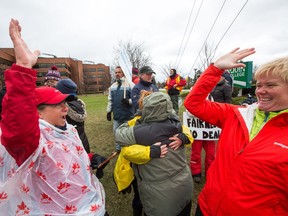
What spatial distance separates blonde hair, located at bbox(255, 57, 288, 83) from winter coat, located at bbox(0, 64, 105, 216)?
61.6 inches

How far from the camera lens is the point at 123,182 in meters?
2.32

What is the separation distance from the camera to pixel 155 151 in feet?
6.26

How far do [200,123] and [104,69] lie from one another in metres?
87.3

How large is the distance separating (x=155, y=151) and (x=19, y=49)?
1.38 m

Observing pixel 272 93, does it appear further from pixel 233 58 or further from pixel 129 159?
pixel 129 159

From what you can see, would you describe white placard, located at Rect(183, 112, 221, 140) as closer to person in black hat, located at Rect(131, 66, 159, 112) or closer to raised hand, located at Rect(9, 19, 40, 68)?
person in black hat, located at Rect(131, 66, 159, 112)

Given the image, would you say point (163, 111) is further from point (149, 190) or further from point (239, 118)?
point (149, 190)

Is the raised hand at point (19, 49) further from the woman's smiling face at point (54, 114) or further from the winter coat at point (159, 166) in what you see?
the winter coat at point (159, 166)

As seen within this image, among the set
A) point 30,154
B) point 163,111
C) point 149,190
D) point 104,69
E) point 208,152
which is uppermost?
point 104,69

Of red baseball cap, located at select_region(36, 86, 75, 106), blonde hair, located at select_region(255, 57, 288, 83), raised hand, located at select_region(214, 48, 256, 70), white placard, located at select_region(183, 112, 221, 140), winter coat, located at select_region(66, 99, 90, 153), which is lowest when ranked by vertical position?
white placard, located at select_region(183, 112, 221, 140)

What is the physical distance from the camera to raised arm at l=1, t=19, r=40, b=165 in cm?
99

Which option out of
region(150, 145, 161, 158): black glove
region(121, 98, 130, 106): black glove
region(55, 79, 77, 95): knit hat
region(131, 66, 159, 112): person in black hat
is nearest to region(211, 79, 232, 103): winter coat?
region(131, 66, 159, 112): person in black hat

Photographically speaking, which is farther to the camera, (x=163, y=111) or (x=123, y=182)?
(x=123, y=182)

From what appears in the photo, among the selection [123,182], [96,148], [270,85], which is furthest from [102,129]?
[270,85]
